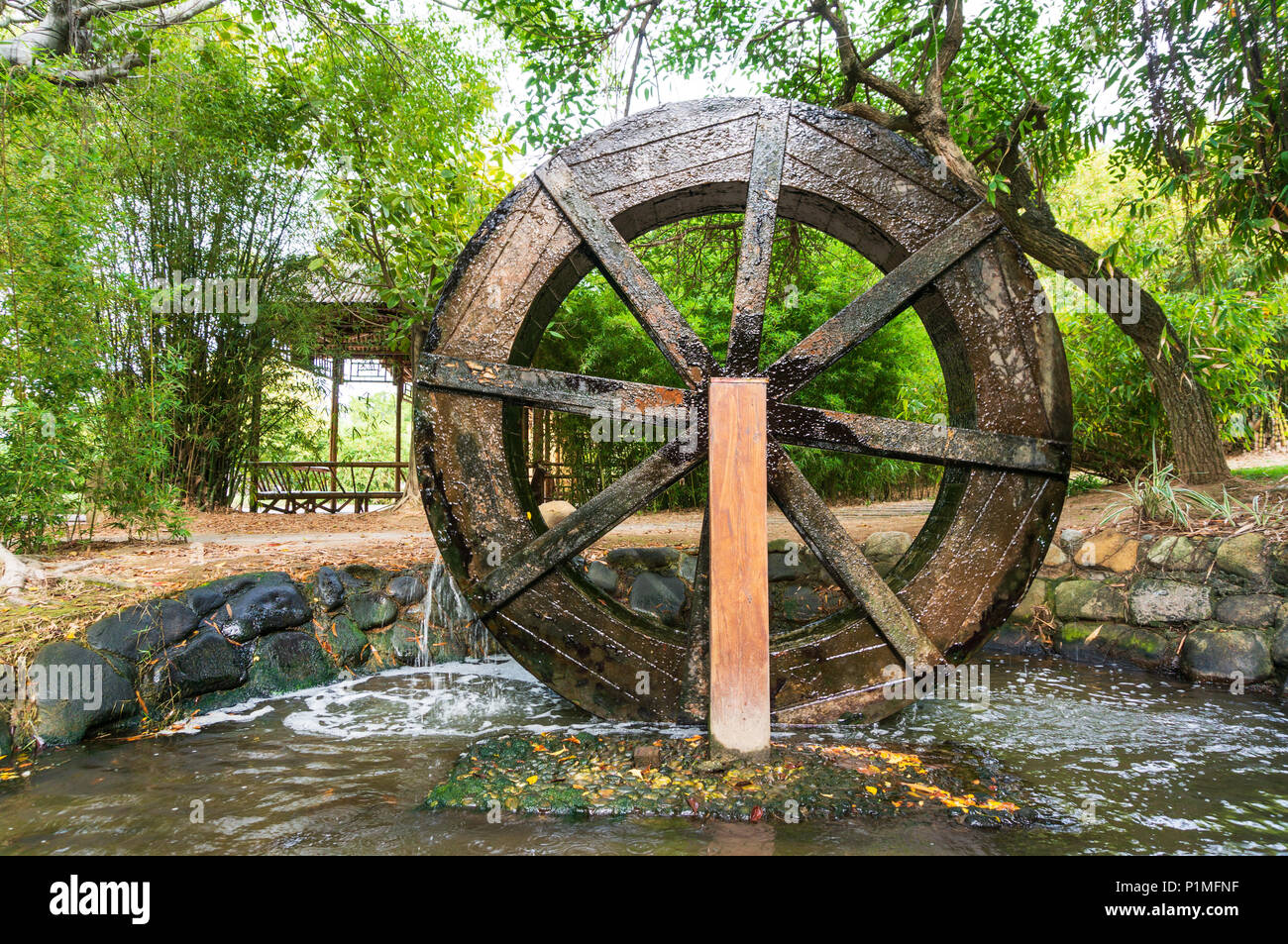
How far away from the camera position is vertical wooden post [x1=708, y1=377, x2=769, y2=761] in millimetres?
2473

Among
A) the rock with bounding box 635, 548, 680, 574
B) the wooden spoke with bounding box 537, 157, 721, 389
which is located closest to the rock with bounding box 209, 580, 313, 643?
the rock with bounding box 635, 548, 680, 574

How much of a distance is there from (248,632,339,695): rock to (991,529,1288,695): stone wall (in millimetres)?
4103

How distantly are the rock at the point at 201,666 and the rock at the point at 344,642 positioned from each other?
43 centimetres

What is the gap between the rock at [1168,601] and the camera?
3.97m

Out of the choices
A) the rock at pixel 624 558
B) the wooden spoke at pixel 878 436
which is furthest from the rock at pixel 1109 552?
the rock at pixel 624 558

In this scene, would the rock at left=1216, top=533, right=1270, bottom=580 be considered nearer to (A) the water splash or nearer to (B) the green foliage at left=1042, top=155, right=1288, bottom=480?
(B) the green foliage at left=1042, top=155, right=1288, bottom=480

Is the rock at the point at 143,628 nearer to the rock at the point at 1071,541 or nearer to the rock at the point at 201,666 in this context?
the rock at the point at 201,666

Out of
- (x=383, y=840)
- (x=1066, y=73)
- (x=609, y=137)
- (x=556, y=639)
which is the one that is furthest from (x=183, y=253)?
(x=1066, y=73)

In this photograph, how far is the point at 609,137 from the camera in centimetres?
339

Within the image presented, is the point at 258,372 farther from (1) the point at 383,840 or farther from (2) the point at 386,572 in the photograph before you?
(1) the point at 383,840

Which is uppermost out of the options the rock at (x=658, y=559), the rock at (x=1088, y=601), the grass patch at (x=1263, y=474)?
the grass patch at (x=1263, y=474)

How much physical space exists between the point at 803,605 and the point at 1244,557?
241cm

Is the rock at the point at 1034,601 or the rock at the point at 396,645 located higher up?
the rock at the point at 1034,601

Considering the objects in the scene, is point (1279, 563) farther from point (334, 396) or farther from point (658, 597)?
point (334, 396)
